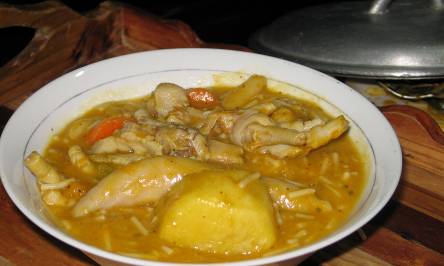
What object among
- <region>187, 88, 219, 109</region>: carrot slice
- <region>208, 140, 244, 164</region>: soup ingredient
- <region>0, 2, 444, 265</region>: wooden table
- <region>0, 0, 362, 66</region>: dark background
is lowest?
<region>0, 0, 362, 66</region>: dark background

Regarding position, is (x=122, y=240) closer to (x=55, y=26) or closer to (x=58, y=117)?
(x=58, y=117)

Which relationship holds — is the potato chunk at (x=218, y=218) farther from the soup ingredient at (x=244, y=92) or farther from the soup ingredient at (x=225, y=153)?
the soup ingredient at (x=244, y=92)

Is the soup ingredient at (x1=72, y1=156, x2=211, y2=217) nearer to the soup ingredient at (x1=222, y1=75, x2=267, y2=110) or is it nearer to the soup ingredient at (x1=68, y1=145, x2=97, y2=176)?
the soup ingredient at (x1=68, y1=145, x2=97, y2=176)

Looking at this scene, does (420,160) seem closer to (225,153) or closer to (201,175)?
(225,153)

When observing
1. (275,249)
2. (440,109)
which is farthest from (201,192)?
(440,109)

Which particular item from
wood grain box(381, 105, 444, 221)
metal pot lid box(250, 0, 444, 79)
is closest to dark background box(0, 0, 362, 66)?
metal pot lid box(250, 0, 444, 79)

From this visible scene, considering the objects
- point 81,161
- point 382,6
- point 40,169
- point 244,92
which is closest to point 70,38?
point 244,92
